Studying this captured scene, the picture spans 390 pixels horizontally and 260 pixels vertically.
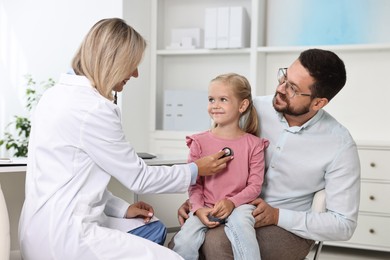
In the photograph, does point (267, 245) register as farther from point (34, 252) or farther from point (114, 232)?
point (34, 252)

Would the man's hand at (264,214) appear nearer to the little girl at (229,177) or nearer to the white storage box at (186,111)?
the little girl at (229,177)

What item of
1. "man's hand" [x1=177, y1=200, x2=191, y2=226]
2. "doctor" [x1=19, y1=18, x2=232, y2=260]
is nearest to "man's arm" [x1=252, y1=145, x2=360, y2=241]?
"man's hand" [x1=177, y1=200, x2=191, y2=226]

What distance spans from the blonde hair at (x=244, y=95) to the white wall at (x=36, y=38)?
253 centimetres

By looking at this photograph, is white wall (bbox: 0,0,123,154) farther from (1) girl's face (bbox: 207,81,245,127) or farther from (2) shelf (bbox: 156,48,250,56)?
(1) girl's face (bbox: 207,81,245,127)

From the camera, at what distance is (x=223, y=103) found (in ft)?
7.73

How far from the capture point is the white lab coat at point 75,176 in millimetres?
1935

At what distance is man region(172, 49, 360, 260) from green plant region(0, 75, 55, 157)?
301 centimetres

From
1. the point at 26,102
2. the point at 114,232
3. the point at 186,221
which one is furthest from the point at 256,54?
the point at 114,232

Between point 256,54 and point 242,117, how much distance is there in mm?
2182

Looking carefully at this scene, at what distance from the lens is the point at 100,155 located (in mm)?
1989

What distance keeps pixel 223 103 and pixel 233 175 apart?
0.27 metres

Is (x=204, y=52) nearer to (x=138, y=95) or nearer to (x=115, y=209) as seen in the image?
(x=138, y=95)

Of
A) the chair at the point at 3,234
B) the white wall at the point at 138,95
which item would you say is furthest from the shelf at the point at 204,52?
the chair at the point at 3,234

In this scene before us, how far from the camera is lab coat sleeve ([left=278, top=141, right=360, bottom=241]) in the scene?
88.0 inches
